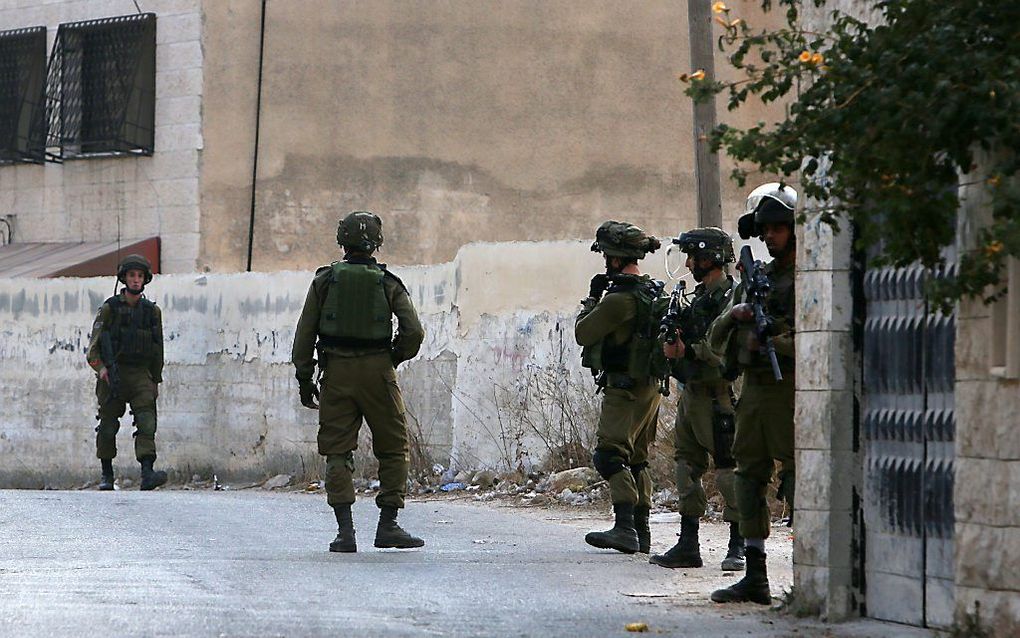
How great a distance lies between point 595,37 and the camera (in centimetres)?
2352

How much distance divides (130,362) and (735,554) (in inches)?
341

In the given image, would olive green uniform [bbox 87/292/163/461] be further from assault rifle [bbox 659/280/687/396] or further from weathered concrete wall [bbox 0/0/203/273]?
assault rifle [bbox 659/280/687/396]

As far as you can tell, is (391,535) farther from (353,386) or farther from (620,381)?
(620,381)

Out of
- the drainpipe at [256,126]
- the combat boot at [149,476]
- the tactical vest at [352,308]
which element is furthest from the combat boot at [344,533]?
the drainpipe at [256,126]

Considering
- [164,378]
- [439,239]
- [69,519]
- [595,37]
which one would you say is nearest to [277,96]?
[439,239]

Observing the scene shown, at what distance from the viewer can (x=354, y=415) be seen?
9.27m

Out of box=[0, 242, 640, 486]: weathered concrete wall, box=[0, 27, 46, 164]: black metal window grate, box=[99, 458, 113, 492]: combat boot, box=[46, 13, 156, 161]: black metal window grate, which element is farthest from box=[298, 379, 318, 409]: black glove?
box=[0, 27, 46, 164]: black metal window grate

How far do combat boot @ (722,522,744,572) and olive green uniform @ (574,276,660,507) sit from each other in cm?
78

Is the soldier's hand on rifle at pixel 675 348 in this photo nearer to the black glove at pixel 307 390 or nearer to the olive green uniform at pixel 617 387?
the olive green uniform at pixel 617 387

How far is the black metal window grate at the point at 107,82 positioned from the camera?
76.6 ft

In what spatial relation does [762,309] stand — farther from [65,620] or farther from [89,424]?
[89,424]

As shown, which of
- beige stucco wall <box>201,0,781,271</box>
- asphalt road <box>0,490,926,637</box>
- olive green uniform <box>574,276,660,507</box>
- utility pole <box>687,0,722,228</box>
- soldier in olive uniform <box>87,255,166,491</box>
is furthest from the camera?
beige stucco wall <box>201,0,781,271</box>

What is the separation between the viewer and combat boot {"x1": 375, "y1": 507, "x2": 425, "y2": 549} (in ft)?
30.8

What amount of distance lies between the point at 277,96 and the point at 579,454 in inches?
426
